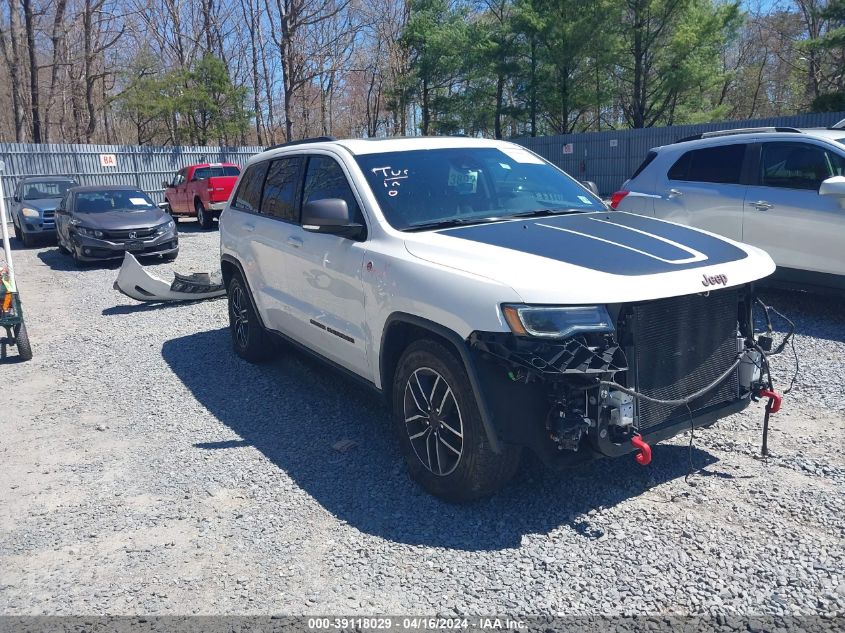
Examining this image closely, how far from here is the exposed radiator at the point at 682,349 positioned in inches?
135

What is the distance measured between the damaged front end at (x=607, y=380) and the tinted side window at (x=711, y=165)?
4.70 metres

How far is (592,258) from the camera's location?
354 cm

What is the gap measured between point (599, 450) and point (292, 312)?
2.86m

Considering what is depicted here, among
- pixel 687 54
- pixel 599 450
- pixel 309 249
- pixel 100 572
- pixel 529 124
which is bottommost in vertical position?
pixel 100 572

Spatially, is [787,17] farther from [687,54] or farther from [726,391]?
[726,391]

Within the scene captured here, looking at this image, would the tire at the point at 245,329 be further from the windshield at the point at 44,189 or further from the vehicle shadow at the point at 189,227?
the windshield at the point at 44,189

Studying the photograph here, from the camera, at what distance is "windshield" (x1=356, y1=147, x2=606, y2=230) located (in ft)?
14.5

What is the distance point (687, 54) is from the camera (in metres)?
29.6

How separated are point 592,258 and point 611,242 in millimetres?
362

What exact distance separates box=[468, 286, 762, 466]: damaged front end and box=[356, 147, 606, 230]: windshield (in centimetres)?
133

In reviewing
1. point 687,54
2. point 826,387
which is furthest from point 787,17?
point 826,387

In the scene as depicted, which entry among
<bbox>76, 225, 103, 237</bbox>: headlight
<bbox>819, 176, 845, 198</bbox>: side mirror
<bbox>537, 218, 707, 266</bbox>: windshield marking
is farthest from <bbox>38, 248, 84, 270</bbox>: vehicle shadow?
<bbox>819, 176, 845, 198</bbox>: side mirror

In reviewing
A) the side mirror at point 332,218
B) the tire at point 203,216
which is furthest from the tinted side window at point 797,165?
the tire at point 203,216

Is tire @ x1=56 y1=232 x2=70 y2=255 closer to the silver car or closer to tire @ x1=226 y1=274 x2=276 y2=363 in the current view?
the silver car
